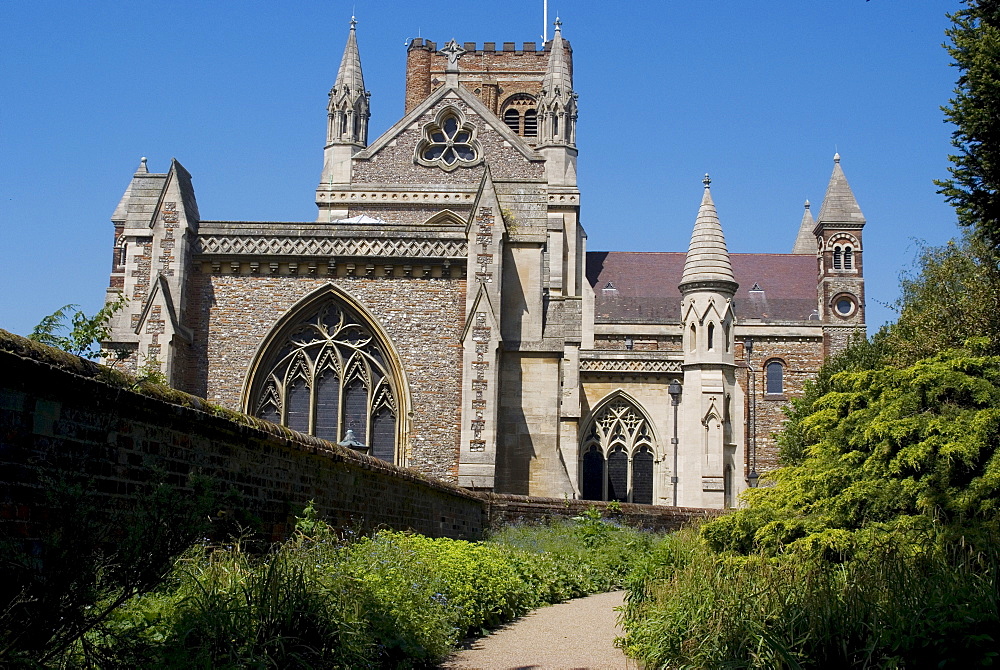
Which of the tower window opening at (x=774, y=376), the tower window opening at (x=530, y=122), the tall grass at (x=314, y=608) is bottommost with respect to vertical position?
the tall grass at (x=314, y=608)

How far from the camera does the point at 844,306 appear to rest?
4884 cm

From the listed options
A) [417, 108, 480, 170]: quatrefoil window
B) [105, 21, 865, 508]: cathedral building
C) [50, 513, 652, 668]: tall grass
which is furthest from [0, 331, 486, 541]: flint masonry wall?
[417, 108, 480, 170]: quatrefoil window

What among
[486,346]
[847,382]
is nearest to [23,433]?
[847,382]

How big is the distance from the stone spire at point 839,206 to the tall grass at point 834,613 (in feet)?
139

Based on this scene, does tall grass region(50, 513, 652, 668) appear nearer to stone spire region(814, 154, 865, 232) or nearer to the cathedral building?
the cathedral building

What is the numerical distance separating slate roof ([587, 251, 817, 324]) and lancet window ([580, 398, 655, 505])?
34.2 feet

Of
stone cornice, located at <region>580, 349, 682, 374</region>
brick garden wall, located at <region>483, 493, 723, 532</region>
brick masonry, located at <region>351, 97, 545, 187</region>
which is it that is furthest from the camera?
stone cornice, located at <region>580, 349, 682, 374</region>

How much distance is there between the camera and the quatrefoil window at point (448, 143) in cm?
3444

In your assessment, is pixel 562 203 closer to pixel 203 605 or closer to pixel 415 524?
pixel 415 524

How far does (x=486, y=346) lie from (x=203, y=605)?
13590 mm

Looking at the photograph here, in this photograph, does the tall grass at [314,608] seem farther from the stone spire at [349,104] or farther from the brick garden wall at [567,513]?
the stone spire at [349,104]

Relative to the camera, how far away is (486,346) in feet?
64.3

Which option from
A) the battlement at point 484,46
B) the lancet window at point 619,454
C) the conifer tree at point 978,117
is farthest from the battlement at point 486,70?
the conifer tree at point 978,117

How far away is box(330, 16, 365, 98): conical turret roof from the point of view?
3784 centimetres
